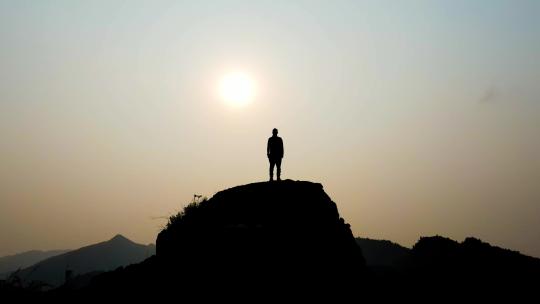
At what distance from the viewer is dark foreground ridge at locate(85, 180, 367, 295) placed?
46.8 ft

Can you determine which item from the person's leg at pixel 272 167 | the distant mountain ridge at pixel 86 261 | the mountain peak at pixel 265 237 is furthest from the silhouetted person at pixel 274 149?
the distant mountain ridge at pixel 86 261

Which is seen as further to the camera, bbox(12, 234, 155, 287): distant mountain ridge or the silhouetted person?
bbox(12, 234, 155, 287): distant mountain ridge

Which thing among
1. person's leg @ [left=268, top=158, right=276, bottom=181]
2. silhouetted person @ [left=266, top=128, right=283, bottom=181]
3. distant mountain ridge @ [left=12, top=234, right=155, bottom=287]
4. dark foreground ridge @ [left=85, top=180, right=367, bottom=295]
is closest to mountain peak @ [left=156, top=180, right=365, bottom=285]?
dark foreground ridge @ [left=85, top=180, right=367, bottom=295]

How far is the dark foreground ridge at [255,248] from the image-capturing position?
561 inches

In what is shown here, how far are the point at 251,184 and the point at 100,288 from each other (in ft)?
23.0

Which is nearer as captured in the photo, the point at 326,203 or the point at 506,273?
the point at 326,203

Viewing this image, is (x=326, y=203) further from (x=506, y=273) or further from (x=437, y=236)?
(x=437, y=236)

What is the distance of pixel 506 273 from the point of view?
133 feet

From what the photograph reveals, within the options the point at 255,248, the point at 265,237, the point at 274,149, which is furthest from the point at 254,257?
the point at 274,149

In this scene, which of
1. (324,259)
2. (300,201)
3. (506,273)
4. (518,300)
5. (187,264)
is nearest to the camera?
(187,264)

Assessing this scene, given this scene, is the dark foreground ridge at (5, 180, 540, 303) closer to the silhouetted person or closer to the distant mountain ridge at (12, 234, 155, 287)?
the silhouetted person

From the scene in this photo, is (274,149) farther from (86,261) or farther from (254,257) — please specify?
(86,261)

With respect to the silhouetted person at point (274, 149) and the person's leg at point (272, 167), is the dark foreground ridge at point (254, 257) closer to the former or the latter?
the person's leg at point (272, 167)

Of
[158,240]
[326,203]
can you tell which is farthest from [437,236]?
[158,240]
